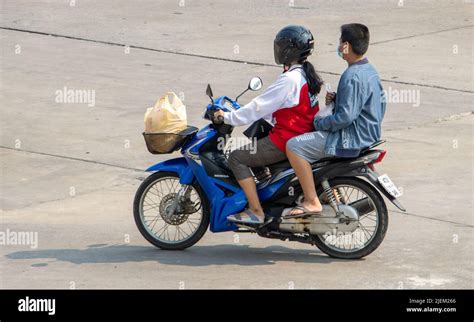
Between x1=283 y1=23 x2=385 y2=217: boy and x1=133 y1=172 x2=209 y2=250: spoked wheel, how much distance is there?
96 centimetres

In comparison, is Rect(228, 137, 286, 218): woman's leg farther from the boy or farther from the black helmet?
the black helmet

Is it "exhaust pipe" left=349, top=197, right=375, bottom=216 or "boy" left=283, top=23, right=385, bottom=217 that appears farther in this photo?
"exhaust pipe" left=349, top=197, right=375, bottom=216

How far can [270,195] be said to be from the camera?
9.09 meters

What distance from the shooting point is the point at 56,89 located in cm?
1455

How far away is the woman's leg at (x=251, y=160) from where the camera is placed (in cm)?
897

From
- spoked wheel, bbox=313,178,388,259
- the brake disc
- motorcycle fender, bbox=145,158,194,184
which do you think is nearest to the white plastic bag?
motorcycle fender, bbox=145,158,194,184

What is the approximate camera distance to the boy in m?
8.70

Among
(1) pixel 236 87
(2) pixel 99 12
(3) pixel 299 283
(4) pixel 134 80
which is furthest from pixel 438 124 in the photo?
(2) pixel 99 12

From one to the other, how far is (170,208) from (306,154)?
1273 millimetres

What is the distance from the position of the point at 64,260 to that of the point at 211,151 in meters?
1.46

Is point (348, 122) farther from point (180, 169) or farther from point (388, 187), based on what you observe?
point (180, 169)

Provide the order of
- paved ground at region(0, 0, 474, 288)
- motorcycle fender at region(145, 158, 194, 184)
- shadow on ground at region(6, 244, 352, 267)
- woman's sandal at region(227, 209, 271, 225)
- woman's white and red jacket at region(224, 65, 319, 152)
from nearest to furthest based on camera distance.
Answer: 1. woman's white and red jacket at region(224, 65, 319, 152)
2. paved ground at region(0, 0, 474, 288)
3. woman's sandal at region(227, 209, 271, 225)
4. shadow on ground at region(6, 244, 352, 267)
5. motorcycle fender at region(145, 158, 194, 184)

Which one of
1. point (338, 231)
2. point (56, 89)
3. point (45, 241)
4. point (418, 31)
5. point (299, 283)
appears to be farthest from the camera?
point (418, 31)

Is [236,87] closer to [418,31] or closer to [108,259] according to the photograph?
[418,31]
